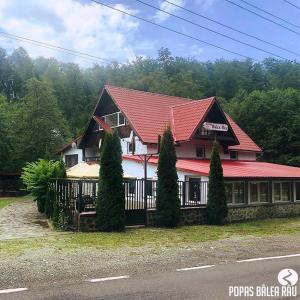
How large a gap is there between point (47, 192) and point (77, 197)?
422 centimetres

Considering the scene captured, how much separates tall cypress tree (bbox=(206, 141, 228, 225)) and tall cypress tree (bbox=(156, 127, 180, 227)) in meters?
2.25

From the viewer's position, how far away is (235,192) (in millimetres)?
24203

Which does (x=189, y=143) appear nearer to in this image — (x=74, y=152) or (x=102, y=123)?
(x=102, y=123)

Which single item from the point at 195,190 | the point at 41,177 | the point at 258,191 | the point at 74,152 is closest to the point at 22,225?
the point at 41,177

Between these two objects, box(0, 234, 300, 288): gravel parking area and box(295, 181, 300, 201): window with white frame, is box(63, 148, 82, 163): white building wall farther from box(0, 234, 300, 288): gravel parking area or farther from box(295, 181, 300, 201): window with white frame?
box(0, 234, 300, 288): gravel parking area

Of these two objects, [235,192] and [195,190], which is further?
[235,192]

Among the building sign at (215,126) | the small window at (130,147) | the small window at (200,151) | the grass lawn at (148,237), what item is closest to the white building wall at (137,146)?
the small window at (130,147)

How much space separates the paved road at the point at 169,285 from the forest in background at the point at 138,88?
92.3 ft

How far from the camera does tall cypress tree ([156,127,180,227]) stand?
1917cm

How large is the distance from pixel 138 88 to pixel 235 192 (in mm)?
41864

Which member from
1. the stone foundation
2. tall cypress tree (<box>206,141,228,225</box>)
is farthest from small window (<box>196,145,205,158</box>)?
tall cypress tree (<box>206,141,228,225</box>)

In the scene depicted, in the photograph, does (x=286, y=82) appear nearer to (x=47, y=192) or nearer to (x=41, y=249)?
(x=47, y=192)

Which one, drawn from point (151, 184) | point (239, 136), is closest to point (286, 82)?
point (239, 136)

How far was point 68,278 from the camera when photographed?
344 inches
